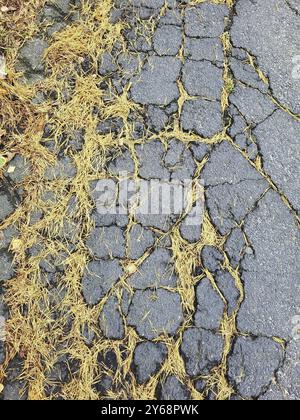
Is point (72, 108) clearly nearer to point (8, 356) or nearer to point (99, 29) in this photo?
point (99, 29)

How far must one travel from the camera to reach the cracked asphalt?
6.40 feet

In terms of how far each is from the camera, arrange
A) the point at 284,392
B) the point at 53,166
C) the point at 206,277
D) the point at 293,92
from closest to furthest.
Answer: the point at 284,392 → the point at 206,277 → the point at 53,166 → the point at 293,92

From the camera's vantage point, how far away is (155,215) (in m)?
2.17

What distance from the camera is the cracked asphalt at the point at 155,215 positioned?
6.40 feet

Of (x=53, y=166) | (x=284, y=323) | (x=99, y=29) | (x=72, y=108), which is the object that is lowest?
(x=284, y=323)

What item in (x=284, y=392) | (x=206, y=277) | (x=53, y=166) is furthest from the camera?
(x=53, y=166)

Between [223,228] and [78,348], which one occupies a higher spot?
[223,228]

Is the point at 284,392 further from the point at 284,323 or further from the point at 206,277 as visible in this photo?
the point at 206,277

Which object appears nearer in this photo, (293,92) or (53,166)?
(53,166)

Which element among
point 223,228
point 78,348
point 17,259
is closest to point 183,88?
point 223,228

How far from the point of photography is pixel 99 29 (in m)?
2.50

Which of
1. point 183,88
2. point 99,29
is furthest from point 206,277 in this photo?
point 99,29

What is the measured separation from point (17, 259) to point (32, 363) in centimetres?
47

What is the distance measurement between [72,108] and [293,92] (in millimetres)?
1157
